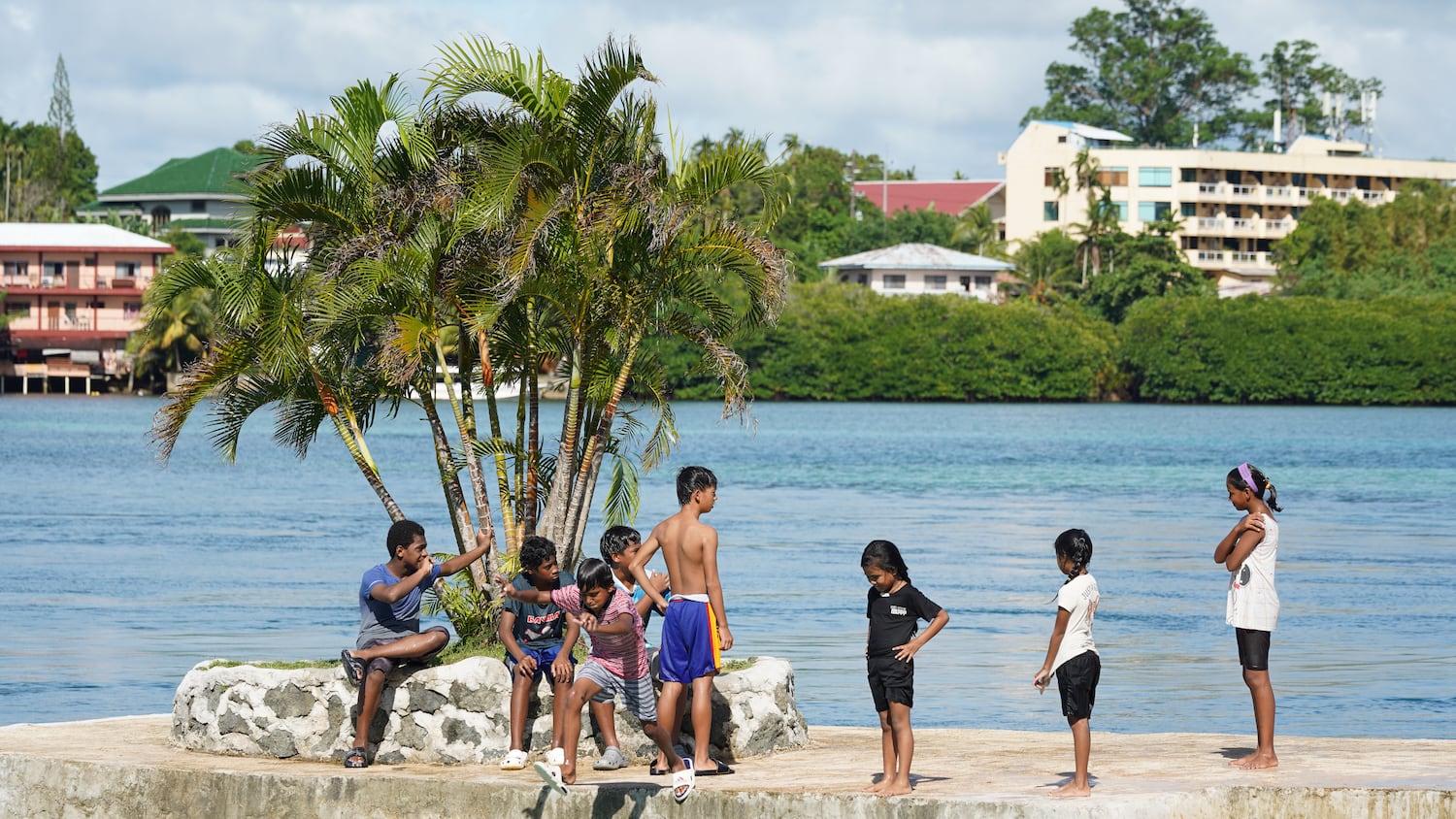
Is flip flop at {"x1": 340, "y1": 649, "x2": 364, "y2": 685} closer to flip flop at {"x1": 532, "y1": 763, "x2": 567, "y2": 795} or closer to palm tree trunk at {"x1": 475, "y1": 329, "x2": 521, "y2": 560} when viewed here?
flip flop at {"x1": 532, "y1": 763, "x2": 567, "y2": 795}

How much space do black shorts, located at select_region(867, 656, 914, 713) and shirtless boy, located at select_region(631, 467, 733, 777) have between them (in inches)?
34.1

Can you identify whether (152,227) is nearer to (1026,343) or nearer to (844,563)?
(1026,343)

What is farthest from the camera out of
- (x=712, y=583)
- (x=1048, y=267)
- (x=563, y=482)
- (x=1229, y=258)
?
(x=1229, y=258)

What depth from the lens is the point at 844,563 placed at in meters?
34.0

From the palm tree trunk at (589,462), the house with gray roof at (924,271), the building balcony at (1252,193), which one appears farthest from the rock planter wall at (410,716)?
the building balcony at (1252,193)

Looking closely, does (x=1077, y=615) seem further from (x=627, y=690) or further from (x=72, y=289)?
(x=72, y=289)

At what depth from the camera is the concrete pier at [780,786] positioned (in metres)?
10.0

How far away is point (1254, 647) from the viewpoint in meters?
11.0

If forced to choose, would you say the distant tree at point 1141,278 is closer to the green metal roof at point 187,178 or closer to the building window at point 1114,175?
the building window at point 1114,175

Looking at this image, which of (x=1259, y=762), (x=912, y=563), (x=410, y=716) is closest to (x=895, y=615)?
(x=1259, y=762)

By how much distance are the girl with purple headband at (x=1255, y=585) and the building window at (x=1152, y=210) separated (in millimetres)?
110111

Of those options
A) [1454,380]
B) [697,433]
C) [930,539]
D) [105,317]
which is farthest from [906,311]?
[930,539]

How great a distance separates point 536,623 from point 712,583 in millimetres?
1232

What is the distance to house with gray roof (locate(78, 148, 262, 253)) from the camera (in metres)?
121
